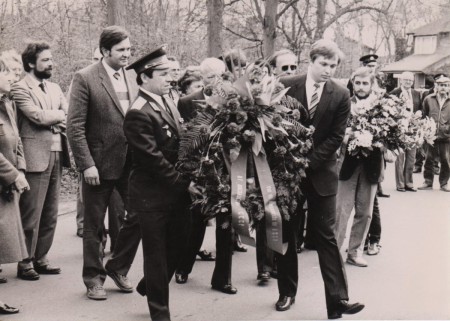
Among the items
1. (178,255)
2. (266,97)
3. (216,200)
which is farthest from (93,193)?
(266,97)

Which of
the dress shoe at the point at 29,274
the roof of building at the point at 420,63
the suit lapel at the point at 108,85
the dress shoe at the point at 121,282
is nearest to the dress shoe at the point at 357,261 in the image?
the dress shoe at the point at 121,282

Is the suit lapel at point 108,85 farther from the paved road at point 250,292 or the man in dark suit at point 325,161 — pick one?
the paved road at point 250,292

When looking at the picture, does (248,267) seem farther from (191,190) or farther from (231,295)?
(191,190)

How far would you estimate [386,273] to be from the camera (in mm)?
7195

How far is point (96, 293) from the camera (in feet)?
19.7

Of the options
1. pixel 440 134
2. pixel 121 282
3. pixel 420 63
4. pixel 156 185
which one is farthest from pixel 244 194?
pixel 420 63

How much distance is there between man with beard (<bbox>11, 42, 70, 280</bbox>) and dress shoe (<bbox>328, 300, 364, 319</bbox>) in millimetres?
2942

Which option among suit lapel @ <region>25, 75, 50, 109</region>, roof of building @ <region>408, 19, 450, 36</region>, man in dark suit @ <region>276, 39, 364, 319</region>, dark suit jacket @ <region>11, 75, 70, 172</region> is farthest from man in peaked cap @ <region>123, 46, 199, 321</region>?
roof of building @ <region>408, 19, 450, 36</region>

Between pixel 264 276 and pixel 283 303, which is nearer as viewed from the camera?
pixel 283 303

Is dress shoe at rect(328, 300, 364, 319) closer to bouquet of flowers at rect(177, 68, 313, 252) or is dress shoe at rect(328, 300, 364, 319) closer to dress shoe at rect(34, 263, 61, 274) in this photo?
bouquet of flowers at rect(177, 68, 313, 252)

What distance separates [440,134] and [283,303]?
31.1 ft

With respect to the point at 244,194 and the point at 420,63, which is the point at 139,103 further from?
the point at 420,63

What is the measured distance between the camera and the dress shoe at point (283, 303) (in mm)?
5750

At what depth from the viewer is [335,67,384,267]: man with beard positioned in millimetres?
7496
